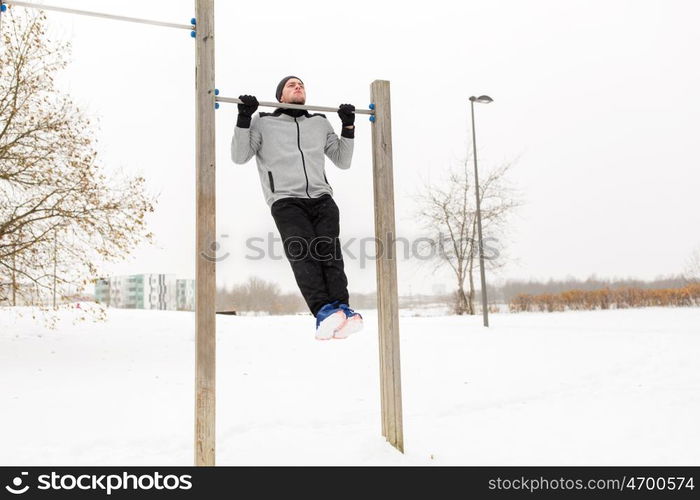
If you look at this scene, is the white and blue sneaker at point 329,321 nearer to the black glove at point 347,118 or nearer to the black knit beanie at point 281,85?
the black glove at point 347,118

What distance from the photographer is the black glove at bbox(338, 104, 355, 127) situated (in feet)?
10.7

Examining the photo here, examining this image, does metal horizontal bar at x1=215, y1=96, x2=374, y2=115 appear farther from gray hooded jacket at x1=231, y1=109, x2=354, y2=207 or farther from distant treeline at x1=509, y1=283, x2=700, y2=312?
distant treeline at x1=509, y1=283, x2=700, y2=312

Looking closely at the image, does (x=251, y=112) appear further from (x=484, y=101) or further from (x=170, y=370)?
(x=484, y=101)

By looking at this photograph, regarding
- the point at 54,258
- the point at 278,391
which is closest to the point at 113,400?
the point at 278,391

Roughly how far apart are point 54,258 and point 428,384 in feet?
16.1

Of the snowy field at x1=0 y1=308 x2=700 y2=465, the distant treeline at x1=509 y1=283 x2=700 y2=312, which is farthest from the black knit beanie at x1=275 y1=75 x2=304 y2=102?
the distant treeline at x1=509 y1=283 x2=700 y2=312

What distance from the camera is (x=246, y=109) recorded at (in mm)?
2957

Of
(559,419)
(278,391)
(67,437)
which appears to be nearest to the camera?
(67,437)

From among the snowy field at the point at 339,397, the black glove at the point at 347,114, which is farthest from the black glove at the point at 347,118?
the snowy field at the point at 339,397

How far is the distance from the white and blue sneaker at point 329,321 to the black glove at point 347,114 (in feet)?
3.93

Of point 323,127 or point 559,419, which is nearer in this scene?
point 323,127

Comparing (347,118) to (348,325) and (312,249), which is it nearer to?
(312,249)

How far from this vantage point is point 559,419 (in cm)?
457

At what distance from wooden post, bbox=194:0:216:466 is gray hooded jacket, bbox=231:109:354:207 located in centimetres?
21
